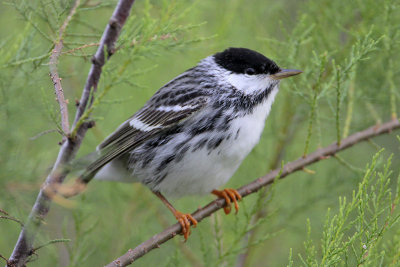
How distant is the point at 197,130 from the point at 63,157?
100 cm

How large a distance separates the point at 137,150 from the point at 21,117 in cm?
83

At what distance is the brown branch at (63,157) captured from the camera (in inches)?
85.4

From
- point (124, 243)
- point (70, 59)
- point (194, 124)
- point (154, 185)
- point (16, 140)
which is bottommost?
point (124, 243)

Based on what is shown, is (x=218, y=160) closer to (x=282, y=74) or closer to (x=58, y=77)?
(x=282, y=74)

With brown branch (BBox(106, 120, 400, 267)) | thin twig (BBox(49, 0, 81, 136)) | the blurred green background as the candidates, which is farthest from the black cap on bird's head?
thin twig (BBox(49, 0, 81, 136))

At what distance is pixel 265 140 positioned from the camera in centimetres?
434

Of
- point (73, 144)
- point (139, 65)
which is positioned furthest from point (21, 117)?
point (139, 65)

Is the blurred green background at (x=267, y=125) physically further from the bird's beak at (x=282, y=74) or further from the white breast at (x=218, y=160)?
the white breast at (x=218, y=160)

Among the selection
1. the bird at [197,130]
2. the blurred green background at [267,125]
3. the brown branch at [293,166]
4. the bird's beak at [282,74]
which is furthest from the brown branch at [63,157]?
the bird's beak at [282,74]

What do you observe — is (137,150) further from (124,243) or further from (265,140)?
(265,140)

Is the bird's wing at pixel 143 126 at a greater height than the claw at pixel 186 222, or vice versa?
the bird's wing at pixel 143 126

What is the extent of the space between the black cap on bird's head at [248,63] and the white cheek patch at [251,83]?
37 millimetres

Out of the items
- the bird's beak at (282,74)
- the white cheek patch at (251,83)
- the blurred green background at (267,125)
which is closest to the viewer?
the blurred green background at (267,125)

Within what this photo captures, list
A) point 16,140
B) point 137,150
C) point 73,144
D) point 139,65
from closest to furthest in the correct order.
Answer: point 73,144 < point 16,140 < point 137,150 < point 139,65
